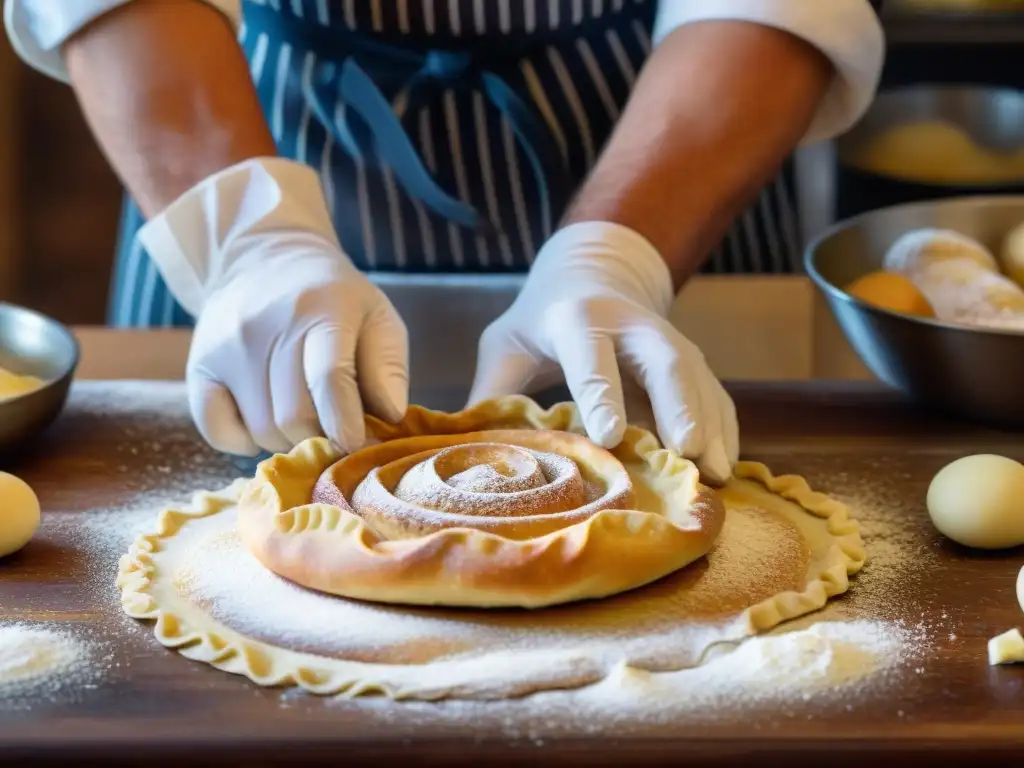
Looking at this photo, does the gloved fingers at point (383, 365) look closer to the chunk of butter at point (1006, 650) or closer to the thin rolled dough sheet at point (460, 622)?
the thin rolled dough sheet at point (460, 622)

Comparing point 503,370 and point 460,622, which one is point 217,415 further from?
point 460,622

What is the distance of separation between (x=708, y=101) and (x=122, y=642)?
1.06 m

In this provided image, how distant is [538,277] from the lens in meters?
1.53

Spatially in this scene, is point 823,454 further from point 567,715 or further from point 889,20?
point 889,20

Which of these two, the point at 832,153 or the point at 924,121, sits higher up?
the point at 924,121

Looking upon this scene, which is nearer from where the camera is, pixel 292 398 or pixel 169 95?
pixel 292 398

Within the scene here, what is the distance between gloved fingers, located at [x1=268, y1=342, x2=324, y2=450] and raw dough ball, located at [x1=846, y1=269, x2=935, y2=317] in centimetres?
67

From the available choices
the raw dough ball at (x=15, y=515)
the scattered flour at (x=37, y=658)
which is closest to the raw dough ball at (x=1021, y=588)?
the scattered flour at (x=37, y=658)

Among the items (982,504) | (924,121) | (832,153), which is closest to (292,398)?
(982,504)

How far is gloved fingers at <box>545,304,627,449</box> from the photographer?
1.24m

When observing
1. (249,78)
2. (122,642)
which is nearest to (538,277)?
(249,78)

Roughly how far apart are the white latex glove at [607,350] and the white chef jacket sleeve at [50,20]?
0.61m

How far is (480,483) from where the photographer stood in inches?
44.7

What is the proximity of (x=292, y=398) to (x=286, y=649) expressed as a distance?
350mm
